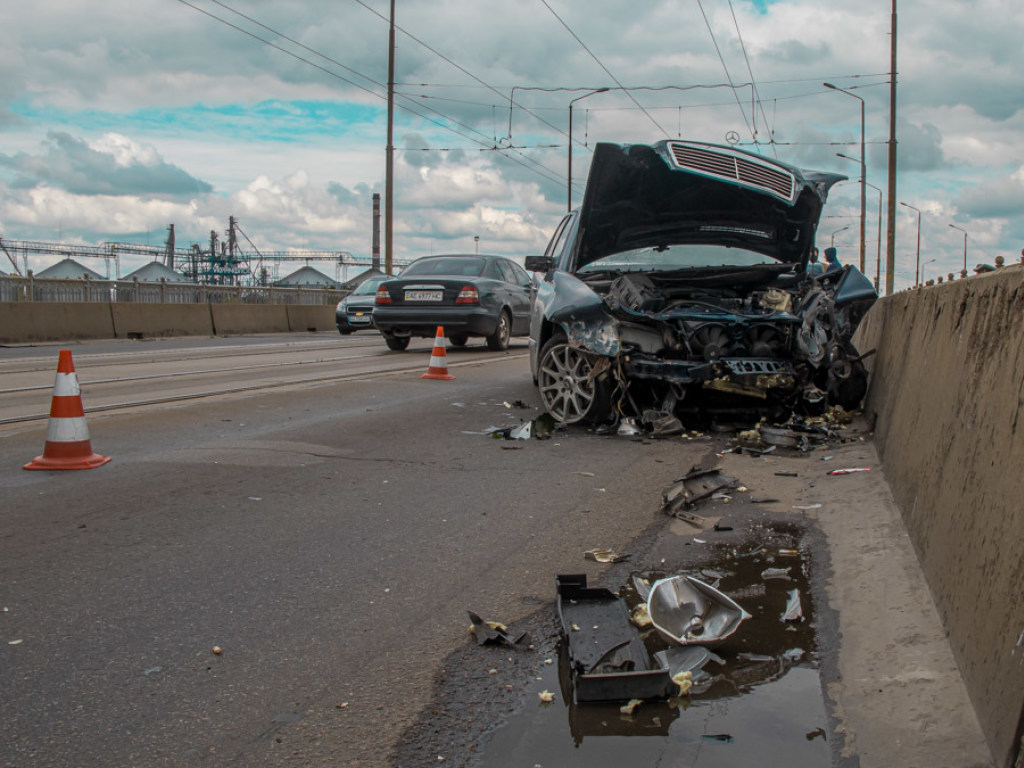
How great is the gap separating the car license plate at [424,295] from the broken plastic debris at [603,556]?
1158cm

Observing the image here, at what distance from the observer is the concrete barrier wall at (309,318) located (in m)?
26.7

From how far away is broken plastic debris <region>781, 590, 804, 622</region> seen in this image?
131 inches

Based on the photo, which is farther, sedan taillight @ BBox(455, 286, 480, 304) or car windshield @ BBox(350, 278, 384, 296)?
car windshield @ BBox(350, 278, 384, 296)

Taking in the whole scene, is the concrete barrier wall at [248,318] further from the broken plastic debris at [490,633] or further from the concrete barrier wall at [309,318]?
the broken plastic debris at [490,633]

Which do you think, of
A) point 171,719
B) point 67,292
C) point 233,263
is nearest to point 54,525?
point 171,719

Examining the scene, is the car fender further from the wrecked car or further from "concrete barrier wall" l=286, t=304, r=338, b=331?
"concrete barrier wall" l=286, t=304, r=338, b=331

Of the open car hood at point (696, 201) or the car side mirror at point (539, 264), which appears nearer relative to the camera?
the open car hood at point (696, 201)

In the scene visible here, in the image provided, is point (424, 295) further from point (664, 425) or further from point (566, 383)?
point (664, 425)

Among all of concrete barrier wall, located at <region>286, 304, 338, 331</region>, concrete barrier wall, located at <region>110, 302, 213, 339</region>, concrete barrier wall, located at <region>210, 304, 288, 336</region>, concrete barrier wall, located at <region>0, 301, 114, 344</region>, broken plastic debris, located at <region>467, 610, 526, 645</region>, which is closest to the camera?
broken plastic debris, located at <region>467, 610, 526, 645</region>

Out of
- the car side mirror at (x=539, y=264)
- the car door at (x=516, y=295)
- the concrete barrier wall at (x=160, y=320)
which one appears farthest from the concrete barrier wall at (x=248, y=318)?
the car side mirror at (x=539, y=264)

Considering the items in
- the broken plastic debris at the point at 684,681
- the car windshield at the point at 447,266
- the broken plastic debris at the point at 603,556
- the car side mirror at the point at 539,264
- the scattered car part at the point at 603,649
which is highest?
the car windshield at the point at 447,266

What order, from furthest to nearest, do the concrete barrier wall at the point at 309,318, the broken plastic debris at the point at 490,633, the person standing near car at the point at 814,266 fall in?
the concrete barrier wall at the point at 309,318 → the person standing near car at the point at 814,266 → the broken plastic debris at the point at 490,633

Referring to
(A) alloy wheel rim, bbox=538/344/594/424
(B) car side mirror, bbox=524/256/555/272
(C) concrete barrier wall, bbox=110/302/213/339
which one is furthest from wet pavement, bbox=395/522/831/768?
(C) concrete barrier wall, bbox=110/302/213/339

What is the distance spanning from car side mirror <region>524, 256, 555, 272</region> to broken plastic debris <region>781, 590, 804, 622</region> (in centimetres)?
545
